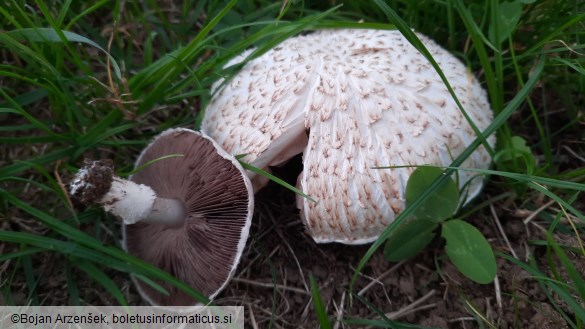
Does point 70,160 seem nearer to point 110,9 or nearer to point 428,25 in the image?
point 110,9

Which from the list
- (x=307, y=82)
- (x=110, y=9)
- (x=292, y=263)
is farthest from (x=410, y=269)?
(x=110, y=9)

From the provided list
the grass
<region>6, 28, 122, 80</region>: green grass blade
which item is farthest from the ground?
<region>6, 28, 122, 80</region>: green grass blade

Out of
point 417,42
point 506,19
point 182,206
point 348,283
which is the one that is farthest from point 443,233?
point 182,206

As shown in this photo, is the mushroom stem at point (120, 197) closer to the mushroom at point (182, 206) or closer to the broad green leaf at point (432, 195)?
the mushroom at point (182, 206)

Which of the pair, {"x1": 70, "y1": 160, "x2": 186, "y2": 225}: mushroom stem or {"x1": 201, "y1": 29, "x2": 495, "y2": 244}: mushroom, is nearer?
{"x1": 70, "y1": 160, "x2": 186, "y2": 225}: mushroom stem

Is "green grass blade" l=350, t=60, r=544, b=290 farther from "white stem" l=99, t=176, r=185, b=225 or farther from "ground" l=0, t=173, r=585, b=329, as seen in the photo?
"white stem" l=99, t=176, r=185, b=225
